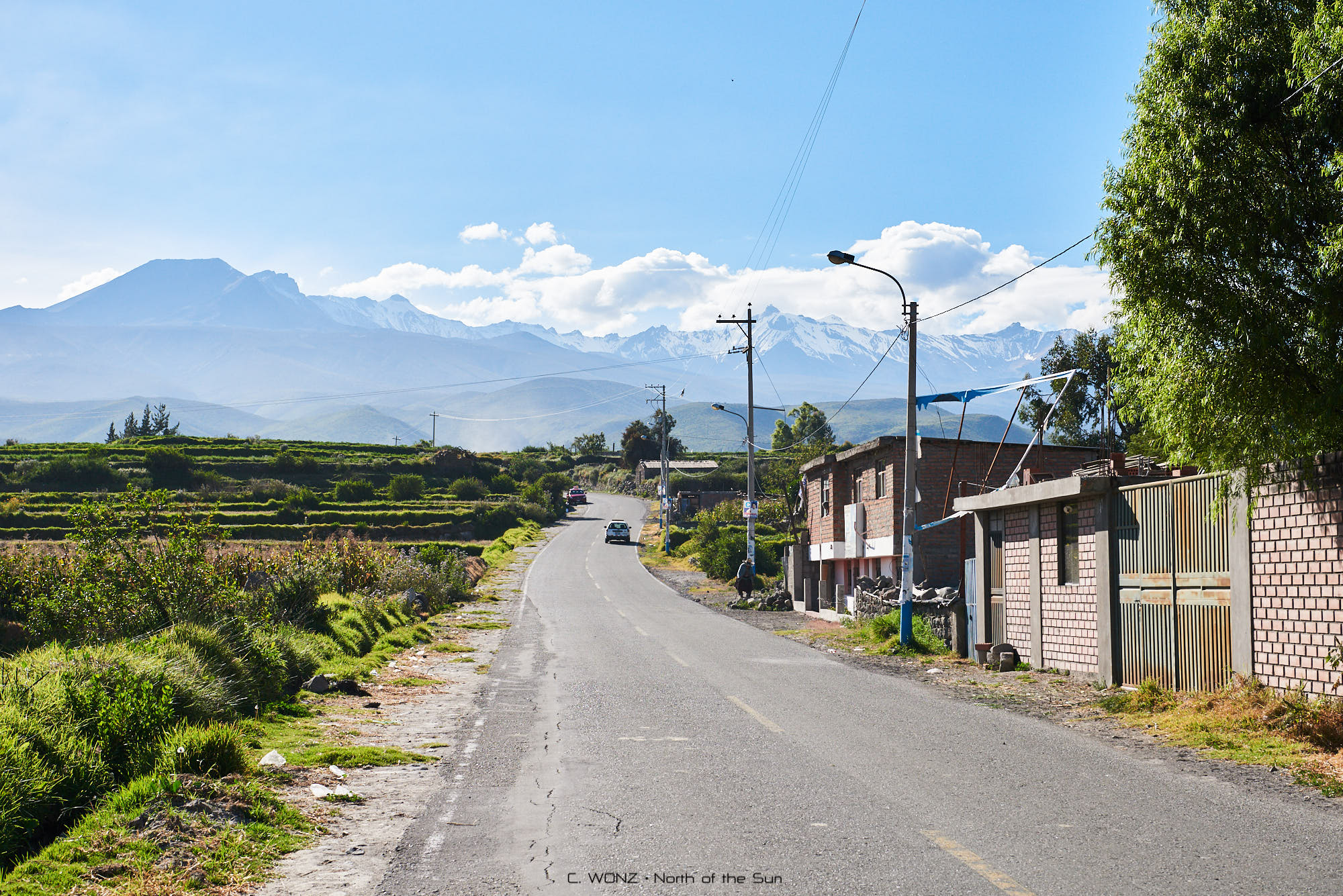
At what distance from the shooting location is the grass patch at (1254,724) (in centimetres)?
958

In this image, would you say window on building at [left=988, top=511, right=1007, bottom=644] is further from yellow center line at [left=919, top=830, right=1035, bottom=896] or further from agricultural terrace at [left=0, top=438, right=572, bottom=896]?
yellow center line at [left=919, top=830, right=1035, bottom=896]

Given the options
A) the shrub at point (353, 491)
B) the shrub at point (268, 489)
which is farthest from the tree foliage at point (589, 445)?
the shrub at point (268, 489)

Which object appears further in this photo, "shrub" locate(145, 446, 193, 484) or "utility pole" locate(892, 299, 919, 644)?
"shrub" locate(145, 446, 193, 484)

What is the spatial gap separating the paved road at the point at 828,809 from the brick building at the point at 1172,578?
2.50m

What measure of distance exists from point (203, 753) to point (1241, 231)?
10939 millimetres

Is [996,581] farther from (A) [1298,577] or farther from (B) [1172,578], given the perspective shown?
(A) [1298,577]

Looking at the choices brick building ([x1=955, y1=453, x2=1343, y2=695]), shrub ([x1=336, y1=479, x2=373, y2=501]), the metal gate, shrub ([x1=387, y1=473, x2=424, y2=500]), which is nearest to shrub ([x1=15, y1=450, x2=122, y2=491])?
shrub ([x1=336, y1=479, x2=373, y2=501])

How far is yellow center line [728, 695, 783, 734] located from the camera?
11395 millimetres

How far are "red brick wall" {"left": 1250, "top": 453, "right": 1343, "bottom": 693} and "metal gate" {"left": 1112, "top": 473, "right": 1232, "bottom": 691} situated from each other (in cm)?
62

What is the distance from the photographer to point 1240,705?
1148 centimetres

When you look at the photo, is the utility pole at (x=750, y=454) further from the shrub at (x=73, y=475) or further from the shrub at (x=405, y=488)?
the shrub at (x=73, y=475)

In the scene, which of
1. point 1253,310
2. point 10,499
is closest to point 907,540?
point 1253,310

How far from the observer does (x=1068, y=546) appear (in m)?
17.1

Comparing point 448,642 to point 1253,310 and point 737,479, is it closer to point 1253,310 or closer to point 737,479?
point 1253,310
